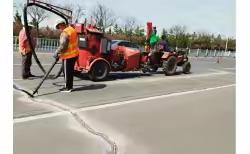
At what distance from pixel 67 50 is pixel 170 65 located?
633 cm

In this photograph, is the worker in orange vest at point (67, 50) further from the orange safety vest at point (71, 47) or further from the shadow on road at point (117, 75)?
the shadow on road at point (117, 75)

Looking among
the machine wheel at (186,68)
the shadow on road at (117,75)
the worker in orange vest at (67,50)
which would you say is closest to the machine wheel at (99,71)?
the shadow on road at (117,75)

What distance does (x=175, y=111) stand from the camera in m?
8.33

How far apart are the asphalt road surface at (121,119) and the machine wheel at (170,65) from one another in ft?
10.1

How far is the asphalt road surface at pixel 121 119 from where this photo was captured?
18.7ft

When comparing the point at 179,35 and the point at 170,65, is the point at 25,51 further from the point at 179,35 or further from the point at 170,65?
the point at 179,35

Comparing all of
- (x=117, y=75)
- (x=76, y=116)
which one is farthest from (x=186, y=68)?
(x=76, y=116)

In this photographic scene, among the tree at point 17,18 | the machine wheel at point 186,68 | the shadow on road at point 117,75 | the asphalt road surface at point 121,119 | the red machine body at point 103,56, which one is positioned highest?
the tree at point 17,18

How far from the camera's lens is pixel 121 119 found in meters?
7.23

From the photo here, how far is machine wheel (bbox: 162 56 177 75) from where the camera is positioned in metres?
14.6

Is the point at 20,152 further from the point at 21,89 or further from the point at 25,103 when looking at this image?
the point at 21,89

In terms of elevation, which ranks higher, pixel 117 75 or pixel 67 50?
pixel 67 50

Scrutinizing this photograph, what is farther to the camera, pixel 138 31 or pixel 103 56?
pixel 138 31
